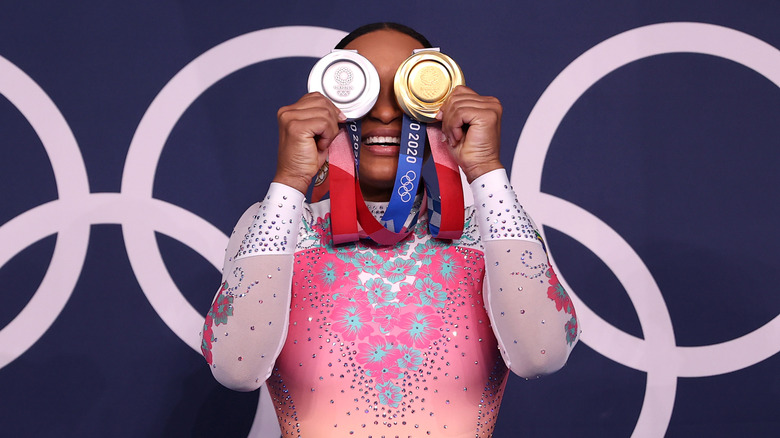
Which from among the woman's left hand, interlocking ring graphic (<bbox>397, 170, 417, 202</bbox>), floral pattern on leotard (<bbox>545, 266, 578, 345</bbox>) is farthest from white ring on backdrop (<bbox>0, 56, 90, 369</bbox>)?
floral pattern on leotard (<bbox>545, 266, 578, 345</bbox>)

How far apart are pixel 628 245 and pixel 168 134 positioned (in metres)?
1.39

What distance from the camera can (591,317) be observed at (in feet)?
6.99

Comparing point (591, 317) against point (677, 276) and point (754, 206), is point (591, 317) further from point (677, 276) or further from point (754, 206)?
point (754, 206)

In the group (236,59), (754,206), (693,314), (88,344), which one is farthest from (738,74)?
(88,344)

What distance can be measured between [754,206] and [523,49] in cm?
84

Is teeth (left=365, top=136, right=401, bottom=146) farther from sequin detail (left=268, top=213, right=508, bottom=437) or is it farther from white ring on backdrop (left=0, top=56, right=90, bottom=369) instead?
white ring on backdrop (left=0, top=56, right=90, bottom=369)

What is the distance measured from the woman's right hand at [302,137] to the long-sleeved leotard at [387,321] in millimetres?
29

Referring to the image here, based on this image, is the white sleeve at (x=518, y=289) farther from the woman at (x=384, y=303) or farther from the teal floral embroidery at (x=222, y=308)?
the teal floral embroidery at (x=222, y=308)

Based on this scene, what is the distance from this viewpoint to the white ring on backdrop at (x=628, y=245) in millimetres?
2123

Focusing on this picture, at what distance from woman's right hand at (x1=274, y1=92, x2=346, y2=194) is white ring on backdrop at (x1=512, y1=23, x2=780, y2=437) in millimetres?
1002

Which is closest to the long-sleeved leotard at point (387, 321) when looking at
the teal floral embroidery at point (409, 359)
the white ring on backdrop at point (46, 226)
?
the teal floral embroidery at point (409, 359)

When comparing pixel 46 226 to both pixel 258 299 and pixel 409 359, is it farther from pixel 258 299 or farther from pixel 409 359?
pixel 409 359

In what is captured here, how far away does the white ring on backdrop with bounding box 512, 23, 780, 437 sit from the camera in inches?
83.6

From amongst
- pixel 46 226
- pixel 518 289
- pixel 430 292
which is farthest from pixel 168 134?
pixel 518 289
